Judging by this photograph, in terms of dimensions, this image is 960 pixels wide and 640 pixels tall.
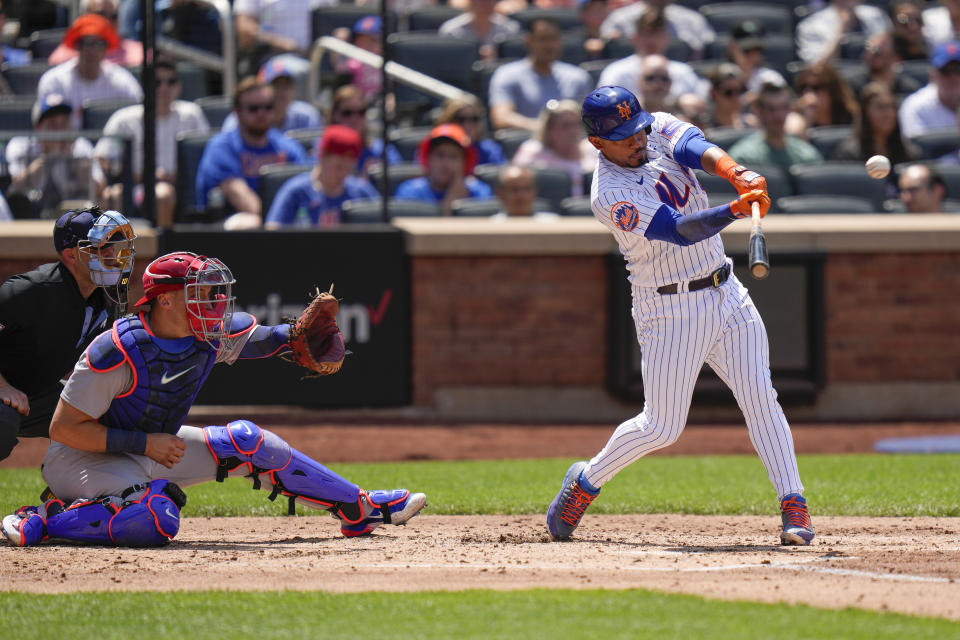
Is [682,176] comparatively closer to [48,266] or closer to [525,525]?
[525,525]

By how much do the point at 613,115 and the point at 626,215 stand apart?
408mm

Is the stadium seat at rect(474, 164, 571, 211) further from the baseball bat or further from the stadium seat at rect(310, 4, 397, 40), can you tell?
the baseball bat

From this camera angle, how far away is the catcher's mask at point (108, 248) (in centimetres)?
587

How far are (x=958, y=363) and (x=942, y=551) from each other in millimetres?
5623

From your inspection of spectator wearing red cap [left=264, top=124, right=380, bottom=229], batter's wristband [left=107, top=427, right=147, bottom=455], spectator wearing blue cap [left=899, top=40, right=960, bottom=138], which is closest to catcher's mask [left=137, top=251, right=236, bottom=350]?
batter's wristband [left=107, top=427, right=147, bottom=455]

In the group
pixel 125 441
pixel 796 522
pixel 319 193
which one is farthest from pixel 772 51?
pixel 125 441

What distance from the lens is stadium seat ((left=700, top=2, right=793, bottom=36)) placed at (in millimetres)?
14320

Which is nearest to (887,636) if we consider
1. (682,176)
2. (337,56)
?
(682,176)

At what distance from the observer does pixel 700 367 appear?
565 centimetres

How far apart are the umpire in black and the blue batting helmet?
2.02 meters

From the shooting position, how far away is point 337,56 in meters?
12.8

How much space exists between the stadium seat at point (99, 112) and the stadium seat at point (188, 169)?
2.09ft

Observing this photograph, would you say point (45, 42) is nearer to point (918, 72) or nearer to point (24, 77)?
point (24, 77)

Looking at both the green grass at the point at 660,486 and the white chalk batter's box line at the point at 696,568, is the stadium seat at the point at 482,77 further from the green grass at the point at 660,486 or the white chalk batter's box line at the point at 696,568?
the white chalk batter's box line at the point at 696,568
